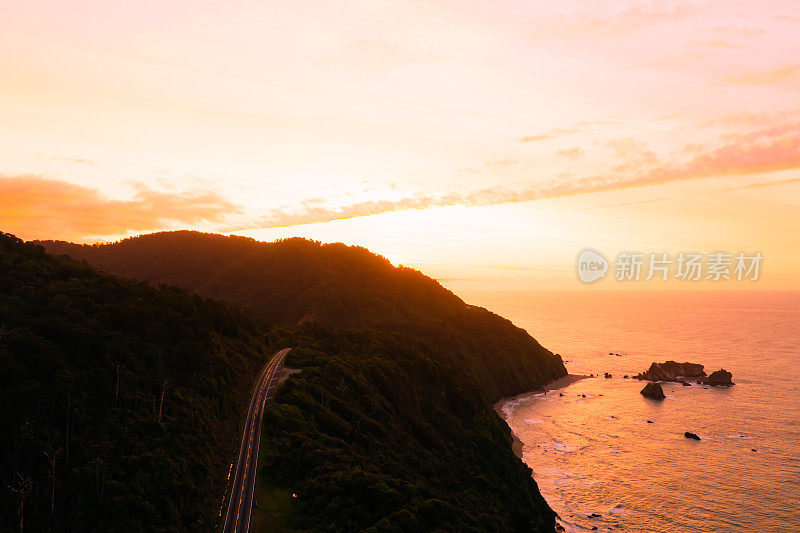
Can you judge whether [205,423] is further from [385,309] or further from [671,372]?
[671,372]

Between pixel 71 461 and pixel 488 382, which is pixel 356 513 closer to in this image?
pixel 71 461

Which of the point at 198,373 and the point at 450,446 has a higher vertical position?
the point at 198,373

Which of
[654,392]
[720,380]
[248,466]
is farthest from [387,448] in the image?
[720,380]

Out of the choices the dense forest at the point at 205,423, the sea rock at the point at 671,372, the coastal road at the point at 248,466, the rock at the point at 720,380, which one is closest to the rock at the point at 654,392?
the sea rock at the point at 671,372

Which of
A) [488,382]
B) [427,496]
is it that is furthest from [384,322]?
[427,496]

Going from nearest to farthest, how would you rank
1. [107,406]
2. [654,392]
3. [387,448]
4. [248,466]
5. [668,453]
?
1. [248,466]
2. [107,406]
3. [387,448]
4. [668,453]
5. [654,392]

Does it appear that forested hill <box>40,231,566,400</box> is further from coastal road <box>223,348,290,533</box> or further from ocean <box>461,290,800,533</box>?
coastal road <box>223,348,290,533</box>
